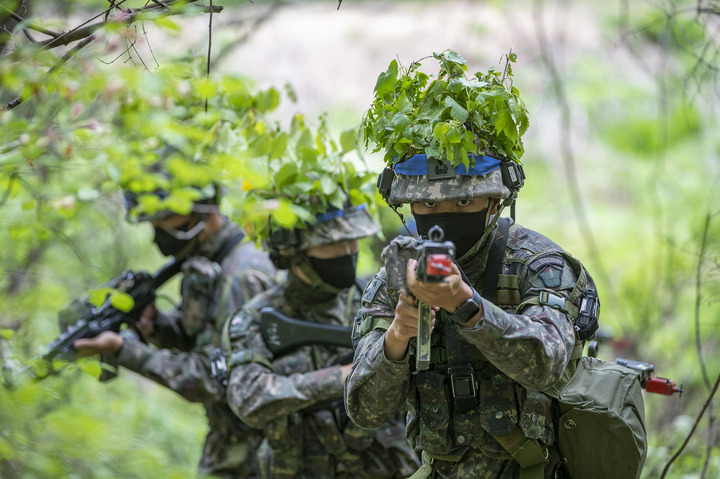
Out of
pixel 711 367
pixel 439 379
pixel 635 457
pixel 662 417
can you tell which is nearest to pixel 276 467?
pixel 439 379

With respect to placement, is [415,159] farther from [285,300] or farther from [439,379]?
[285,300]

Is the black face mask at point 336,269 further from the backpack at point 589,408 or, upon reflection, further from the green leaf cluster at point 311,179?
the backpack at point 589,408

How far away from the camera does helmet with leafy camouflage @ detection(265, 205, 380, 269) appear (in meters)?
4.19

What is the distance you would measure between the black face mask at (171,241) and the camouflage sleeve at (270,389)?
147 cm

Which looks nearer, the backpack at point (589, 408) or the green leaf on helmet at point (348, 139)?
the backpack at point (589, 408)

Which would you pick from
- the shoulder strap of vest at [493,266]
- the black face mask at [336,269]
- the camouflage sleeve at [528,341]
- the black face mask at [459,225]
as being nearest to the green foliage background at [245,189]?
the black face mask at [336,269]

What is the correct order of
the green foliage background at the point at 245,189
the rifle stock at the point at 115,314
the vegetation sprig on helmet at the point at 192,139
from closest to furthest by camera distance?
1. the vegetation sprig on helmet at the point at 192,139
2. the green foliage background at the point at 245,189
3. the rifle stock at the point at 115,314

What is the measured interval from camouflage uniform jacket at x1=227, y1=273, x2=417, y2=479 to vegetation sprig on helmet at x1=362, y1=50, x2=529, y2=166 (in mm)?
1650

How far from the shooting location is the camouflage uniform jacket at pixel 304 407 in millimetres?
4051

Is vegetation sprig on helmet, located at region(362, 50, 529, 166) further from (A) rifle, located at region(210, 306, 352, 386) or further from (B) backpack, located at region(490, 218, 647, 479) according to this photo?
(A) rifle, located at region(210, 306, 352, 386)

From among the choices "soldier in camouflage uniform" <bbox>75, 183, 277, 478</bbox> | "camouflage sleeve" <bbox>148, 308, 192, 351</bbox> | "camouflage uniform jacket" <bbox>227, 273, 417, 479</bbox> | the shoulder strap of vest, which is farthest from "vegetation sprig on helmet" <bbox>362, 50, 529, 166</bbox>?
"camouflage sleeve" <bbox>148, 308, 192, 351</bbox>

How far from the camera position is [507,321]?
7.99 ft

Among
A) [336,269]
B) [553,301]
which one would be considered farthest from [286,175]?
[553,301]

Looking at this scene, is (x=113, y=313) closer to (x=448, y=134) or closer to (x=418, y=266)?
(x=448, y=134)
